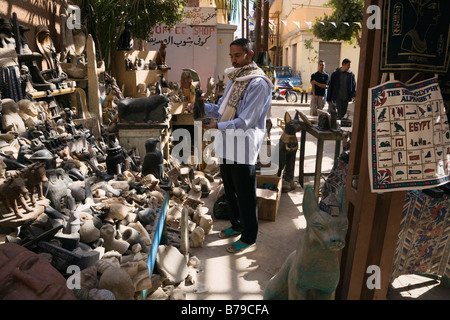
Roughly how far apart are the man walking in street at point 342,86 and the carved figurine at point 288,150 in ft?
8.45

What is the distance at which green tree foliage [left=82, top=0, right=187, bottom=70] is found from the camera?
5.96m

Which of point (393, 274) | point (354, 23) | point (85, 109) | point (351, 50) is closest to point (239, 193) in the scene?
point (393, 274)

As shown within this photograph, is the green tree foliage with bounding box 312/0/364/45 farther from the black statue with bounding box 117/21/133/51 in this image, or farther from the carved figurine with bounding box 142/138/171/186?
the carved figurine with bounding box 142/138/171/186

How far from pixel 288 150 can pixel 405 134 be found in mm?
2752

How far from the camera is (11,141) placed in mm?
2873

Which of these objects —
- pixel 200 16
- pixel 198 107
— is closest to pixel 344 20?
pixel 200 16

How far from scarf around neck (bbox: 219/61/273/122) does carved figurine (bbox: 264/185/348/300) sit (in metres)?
1.45

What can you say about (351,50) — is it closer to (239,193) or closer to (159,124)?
(159,124)

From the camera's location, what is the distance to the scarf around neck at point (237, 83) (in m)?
2.69

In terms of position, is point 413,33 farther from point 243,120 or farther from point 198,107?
point 198,107

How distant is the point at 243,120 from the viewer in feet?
8.56

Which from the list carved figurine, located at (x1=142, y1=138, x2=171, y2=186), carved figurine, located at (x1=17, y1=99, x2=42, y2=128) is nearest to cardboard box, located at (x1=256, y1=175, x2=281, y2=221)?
carved figurine, located at (x1=142, y1=138, x2=171, y2=186)

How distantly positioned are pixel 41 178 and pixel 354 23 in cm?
1012

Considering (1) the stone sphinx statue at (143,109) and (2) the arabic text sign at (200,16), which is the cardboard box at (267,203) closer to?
(1) the stone sphinx statue at (143,109)
